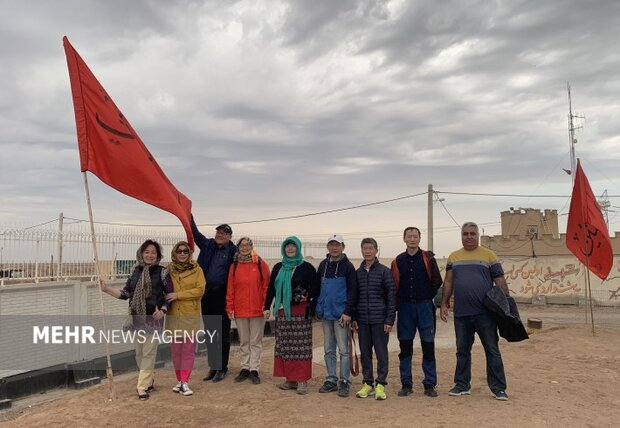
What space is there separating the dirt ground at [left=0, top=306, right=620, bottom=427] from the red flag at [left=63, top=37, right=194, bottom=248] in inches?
68.3

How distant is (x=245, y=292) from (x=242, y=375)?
3.35 feet

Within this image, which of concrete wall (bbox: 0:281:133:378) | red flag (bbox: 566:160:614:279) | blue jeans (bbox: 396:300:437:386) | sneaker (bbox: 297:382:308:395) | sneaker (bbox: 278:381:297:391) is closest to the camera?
blue jeans (bbox: 396:300:437:386)

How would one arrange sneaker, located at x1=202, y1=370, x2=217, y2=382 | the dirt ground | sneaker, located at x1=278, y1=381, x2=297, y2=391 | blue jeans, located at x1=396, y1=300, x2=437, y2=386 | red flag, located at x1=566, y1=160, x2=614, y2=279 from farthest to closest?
red flag, located at x1=566, y1=160, x2=614, y2=279, sneaker, located at x1=202, y1=370, x2=217, y2=382, sneaker, located at x1=278, y1=381, x2=297, y2=391, blue jeans, located at x1=396, y1=300, x2=437, y2=386, the dirt ground

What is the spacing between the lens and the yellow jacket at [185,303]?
5.46 metres

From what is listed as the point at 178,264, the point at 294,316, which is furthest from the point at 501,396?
the point at 178,264

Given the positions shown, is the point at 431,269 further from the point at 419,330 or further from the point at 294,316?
the point at 294,316

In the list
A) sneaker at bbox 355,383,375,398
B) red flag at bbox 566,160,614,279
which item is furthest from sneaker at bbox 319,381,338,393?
red flag at bbox 566,160,614,279

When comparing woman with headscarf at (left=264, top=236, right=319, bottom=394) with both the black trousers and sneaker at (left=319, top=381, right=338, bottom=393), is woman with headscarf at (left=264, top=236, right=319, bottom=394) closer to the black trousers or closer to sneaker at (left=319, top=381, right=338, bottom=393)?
sneaker at (left=319, top=381, right=338, bottom=393)

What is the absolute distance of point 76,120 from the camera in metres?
5.26

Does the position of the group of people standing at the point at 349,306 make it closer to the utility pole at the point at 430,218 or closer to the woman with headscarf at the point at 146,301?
the woman with headscarf at the point at 146,301

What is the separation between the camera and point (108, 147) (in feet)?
17.3

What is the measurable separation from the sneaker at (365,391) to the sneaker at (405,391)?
11.8 inches

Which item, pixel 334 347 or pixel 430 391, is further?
pixel 334 347

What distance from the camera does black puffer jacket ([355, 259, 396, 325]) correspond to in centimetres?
527
